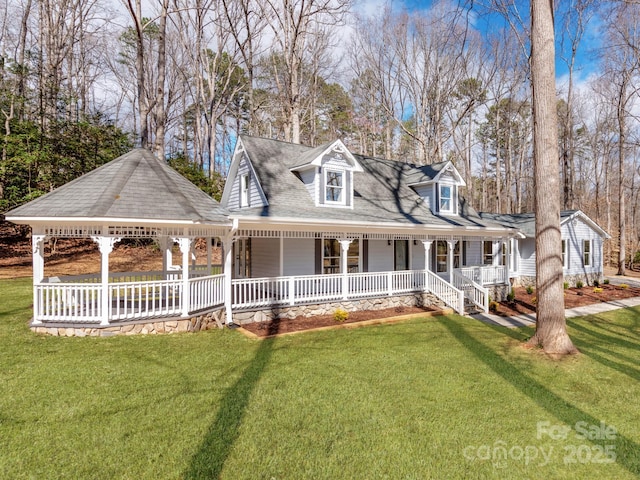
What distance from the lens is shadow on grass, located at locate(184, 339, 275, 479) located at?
366 centimetres

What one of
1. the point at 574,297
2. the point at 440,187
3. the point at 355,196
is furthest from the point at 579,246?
the point at 355,196

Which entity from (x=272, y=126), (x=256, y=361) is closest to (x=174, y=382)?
(x=256, y=361)

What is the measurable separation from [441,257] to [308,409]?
13.0 meters

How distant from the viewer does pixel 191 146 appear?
38375 mm

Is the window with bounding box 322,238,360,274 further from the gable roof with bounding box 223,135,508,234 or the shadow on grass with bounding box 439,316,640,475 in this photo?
the shadow on grass with bounding box 439,316,640,475

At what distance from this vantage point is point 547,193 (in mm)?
7676

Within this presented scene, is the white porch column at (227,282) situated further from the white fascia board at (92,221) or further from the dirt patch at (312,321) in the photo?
the white fascia board at (92,221)

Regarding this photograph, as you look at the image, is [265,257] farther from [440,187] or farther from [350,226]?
[440,187]

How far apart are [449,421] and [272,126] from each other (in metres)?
31.6

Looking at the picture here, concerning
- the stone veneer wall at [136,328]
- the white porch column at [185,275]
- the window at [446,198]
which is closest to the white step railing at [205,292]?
the white porch column at [185,275]

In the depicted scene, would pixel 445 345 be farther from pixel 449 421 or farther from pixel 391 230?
pixel 391 230

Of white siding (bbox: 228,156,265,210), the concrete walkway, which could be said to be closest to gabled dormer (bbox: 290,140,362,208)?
white siding (bbox: 228,156,265,210)

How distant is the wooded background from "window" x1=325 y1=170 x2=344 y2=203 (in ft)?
25.3

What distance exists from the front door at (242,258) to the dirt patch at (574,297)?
9692 millimetres
